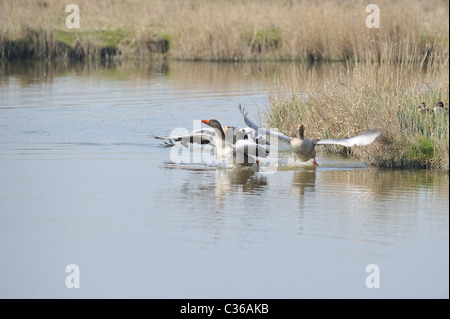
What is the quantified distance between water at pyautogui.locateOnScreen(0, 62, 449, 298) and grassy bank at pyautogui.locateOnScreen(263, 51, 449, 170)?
0.34m

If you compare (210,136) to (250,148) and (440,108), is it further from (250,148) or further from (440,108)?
(440,108)

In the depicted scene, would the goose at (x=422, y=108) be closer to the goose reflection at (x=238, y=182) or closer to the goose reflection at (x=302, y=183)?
the goose reflection at (x=302, y=183)

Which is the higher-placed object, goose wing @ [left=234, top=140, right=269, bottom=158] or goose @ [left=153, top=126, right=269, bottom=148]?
goose @ [left=153, top=126, right=269, bottom=148]

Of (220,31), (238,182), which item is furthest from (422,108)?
(220,31)

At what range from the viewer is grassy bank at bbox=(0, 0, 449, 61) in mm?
29062

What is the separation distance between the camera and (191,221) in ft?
29.9

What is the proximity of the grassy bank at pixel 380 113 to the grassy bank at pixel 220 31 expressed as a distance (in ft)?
47.3

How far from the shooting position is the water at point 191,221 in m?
7.22

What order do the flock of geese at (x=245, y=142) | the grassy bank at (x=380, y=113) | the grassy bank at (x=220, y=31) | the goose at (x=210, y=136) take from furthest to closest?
1. the grassy bank at (x=220, y=31)
2. the goose at (x=210, y=136)
3. the flock of geese at (x=245, y=142)
4. the grassy bank at (x=380, y=113)

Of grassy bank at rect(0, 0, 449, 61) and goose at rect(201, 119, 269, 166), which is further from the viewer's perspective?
grassy bank at rect(0, 0, 449, 61)

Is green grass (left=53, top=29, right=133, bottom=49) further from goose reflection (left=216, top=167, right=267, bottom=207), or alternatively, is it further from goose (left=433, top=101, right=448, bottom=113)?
goose (left=433, top=101, right=448, bottom=113)

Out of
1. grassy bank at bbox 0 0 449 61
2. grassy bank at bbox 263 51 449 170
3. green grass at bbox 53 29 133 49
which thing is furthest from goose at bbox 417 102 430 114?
green grass at bbox 53 29 133 49

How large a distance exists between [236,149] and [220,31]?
66.3 feet

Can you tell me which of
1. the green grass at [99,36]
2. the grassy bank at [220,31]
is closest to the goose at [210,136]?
the grassy bank at [220,31]
